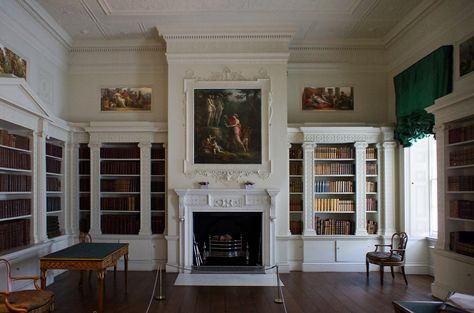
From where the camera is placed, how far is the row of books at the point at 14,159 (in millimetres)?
5691

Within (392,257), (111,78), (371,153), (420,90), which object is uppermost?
(111,78)

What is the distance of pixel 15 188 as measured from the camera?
606 cm

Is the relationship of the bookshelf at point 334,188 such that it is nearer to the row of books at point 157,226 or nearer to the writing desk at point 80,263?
the row of books at point 157,226

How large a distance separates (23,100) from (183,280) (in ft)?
13.9

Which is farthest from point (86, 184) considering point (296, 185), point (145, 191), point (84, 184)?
point (296, 185)

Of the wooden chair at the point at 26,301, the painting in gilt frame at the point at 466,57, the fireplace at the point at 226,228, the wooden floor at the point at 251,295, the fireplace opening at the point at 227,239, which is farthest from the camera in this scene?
the fireplace opening at the point at 227,239

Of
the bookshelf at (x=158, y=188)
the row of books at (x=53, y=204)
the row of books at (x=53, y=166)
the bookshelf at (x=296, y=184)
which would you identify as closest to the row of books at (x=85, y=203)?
the row of books at (x=53, y=204)


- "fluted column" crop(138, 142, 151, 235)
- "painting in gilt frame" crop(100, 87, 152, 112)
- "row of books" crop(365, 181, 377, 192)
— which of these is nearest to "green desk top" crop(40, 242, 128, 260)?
"fluted column" crop(138, 142, 151, 235)

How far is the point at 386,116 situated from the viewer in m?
8.79

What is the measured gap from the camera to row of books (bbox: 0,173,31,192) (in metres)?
5.75

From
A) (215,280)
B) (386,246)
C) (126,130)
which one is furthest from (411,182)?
(126,130)

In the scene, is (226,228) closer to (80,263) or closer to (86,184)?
(86,184)

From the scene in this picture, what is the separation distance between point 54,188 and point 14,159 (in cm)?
182

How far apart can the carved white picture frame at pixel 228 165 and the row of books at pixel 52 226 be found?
290 cm
